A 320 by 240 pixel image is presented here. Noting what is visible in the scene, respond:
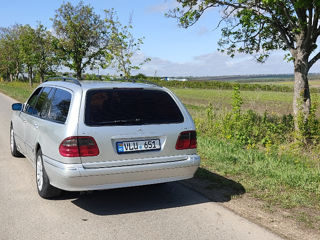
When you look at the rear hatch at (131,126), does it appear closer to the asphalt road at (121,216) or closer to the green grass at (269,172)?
the asphalt road at (121,216)

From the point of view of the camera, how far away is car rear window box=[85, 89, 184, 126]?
4.49 m

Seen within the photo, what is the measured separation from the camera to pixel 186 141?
195 inches

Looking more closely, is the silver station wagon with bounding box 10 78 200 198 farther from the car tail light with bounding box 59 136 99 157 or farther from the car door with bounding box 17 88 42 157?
the car door with bounding box 17 88 42 157

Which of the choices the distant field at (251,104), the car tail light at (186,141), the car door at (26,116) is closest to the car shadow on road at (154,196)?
the car tail light at (186,141)

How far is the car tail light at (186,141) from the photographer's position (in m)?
4.88

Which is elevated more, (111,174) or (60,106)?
(60,106)

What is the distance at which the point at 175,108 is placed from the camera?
16.6ft

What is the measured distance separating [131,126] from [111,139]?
0.31m

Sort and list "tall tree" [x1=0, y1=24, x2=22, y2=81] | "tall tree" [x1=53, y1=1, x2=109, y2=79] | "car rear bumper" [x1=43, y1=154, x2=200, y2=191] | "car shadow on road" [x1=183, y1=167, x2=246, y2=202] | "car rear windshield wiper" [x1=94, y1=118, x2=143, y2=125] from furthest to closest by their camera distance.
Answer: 1. "tall tree" [x1=0, y1=24, x2=22, y2=81]
2. "tall tree" [x1=53, y1=1, x2=109, y2=79]
3. "car shadow on road" [x1=183, y1=167, x2=246, y2=202]
4. "car rear windshield wiper" [x1=94, y1=118, x2=143, y2=125]
5. "car rear bumper" [x1=43, y1=154, x2=200, y2=191]

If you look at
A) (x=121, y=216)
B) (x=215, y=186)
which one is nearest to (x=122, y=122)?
(x=121, y=216)

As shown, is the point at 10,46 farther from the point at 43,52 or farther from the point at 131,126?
the point at 131,126

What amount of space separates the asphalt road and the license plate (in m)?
0.82

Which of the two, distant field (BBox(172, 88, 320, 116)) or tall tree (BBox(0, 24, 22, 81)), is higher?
tall tree (BBox(0, 24, 22, 81))

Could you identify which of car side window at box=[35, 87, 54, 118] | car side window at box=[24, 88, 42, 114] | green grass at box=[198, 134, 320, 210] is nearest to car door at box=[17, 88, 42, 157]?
car side window at box=[24, 88, 42, 114]
